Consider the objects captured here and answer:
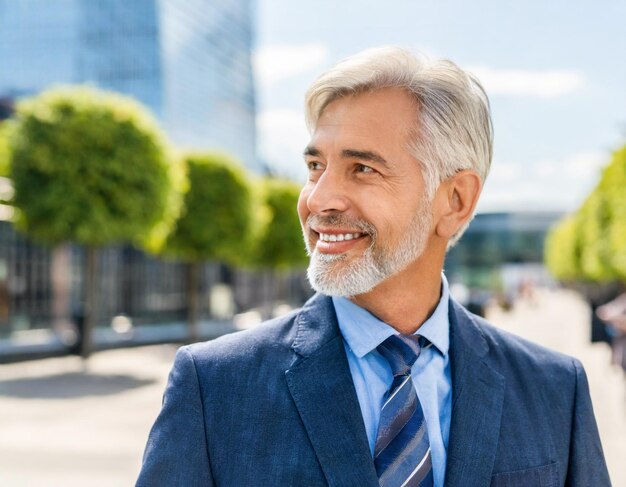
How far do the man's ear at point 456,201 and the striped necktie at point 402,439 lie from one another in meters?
0.41

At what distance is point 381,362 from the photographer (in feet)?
6.50

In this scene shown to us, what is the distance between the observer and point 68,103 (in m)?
17.4

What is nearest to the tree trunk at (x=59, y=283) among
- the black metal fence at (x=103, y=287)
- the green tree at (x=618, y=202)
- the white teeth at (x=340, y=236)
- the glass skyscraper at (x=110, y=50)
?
the black metal fence at (x=103, y=287)

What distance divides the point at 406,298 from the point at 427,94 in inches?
20.3

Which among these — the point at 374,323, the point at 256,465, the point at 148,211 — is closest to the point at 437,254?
the point at 374,323

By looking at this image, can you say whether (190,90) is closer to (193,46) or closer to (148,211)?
(193,46)

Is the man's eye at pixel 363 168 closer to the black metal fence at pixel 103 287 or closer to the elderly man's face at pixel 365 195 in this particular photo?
the elderly man's face at pixel 365 195

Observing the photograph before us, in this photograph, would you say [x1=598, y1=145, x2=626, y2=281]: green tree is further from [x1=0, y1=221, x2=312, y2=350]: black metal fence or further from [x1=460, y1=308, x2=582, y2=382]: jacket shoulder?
[x1=460, y1=308, x2=582, y2=382]: jacket shoulder

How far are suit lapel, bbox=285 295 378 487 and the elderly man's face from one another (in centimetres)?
12

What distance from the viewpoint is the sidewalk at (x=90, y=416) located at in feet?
28.0

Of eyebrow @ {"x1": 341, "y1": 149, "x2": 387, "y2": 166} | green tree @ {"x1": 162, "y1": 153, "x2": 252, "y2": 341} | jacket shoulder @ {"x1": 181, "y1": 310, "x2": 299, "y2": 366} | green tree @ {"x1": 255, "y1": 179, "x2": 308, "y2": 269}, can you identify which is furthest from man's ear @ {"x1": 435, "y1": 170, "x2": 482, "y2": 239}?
green tree @ {"x1": 255, "y1": 179, "x2": 308, "y2": 269}

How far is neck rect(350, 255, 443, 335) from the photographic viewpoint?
2.04m

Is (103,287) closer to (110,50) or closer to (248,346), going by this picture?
(248,346)

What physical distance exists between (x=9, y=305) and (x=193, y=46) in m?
88.2
